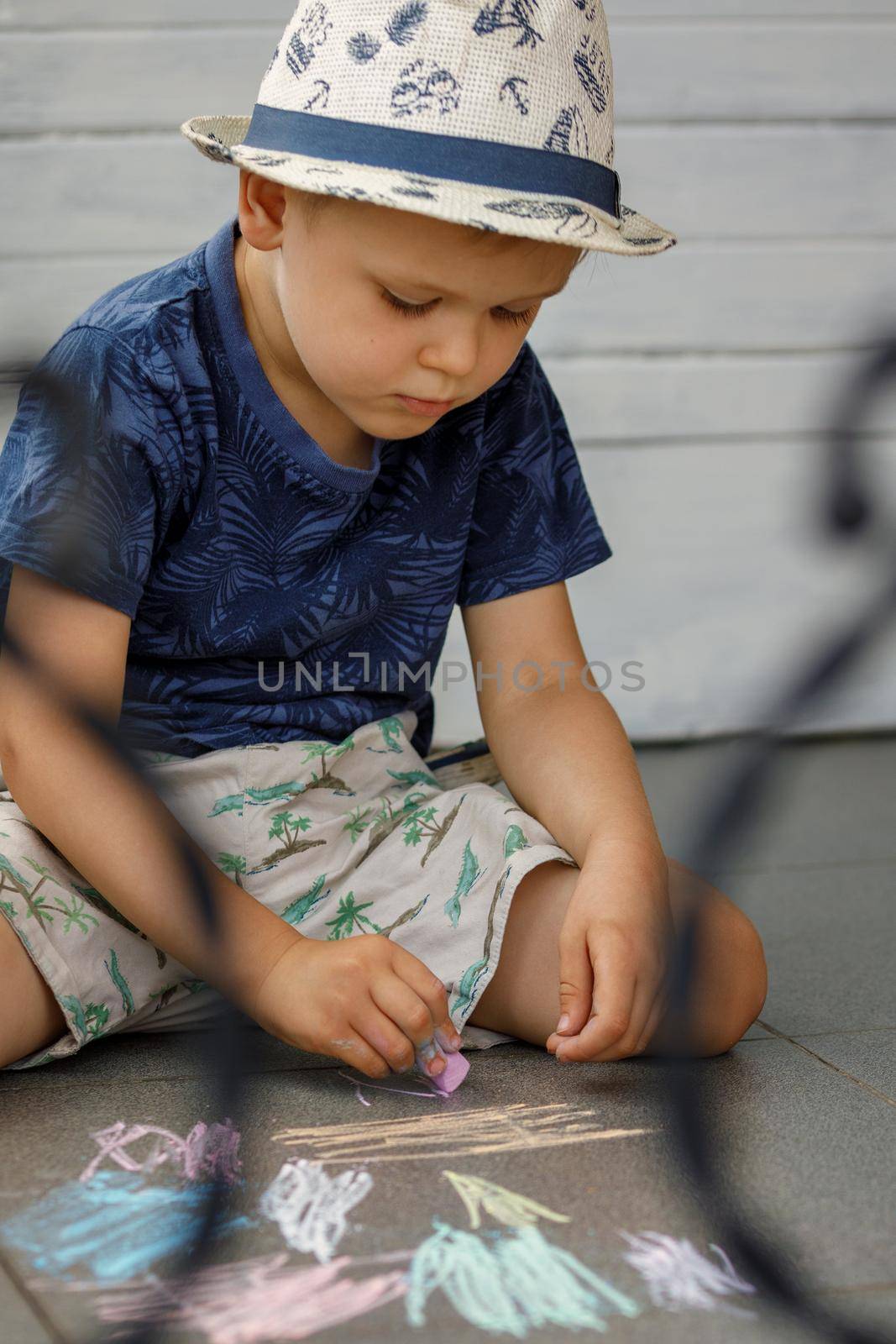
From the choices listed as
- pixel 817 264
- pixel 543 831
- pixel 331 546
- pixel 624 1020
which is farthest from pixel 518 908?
pixel 817 264

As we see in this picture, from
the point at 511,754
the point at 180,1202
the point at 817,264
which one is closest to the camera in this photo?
the point at 180,1202

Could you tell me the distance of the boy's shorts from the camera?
968 mm

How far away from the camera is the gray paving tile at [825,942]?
3.51ft

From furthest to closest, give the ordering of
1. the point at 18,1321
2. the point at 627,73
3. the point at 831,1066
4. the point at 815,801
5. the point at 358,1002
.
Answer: the point at 627,73, the point at 815,801, the point at 831,1066, the point at 358,1002, the point at 18,1321

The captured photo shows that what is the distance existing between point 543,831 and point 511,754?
4.4 inches

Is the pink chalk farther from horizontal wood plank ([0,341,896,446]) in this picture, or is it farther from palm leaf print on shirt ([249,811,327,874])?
horizontal wood plank ([0,341,896,446])

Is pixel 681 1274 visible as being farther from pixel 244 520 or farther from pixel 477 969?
pixel 244 520

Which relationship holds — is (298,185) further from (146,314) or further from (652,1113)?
(652,1113)

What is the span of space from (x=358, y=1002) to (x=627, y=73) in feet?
5.19

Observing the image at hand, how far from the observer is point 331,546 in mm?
1077

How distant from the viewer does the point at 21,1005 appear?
925 mm

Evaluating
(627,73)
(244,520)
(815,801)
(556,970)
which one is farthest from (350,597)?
(627,73)

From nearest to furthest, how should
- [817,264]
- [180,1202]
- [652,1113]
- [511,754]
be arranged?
[180,1202]
[652,1113]
[511,754]
[817,264]

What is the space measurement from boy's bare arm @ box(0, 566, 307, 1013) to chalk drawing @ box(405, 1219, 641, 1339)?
239 millimetres
